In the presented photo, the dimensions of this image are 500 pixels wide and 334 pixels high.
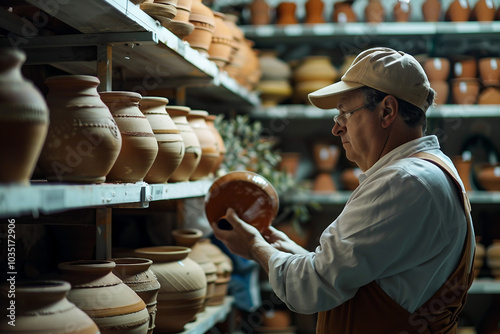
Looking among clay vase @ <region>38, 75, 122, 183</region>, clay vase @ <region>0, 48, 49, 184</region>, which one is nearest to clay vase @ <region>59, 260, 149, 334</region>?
clay vase @ <region>38, 75, 122, 183</region>

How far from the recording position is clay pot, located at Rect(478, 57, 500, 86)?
4.13 meters

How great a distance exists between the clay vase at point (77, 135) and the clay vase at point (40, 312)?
0.27 meters

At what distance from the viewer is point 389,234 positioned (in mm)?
1516

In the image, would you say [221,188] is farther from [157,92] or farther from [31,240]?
[157,92]

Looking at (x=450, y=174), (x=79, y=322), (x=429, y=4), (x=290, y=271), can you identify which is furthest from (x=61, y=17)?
(x=429, y=4)

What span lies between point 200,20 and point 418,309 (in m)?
1.43

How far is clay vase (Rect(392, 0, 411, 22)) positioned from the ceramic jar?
2.44m

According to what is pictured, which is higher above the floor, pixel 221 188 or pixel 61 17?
pixel 61 17

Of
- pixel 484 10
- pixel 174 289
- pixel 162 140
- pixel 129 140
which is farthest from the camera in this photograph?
pixel 484 10

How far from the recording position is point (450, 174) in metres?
1.60

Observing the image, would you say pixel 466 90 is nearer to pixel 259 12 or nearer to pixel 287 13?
pixel 287 13

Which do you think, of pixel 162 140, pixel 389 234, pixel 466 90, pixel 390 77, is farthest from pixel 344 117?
pixel 466 90

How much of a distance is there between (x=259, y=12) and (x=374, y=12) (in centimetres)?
85

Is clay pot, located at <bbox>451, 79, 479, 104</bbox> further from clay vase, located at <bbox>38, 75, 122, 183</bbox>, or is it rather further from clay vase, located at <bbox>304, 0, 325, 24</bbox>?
clay vase, located at <bbox>38, 75, 122, 183</bbox>
